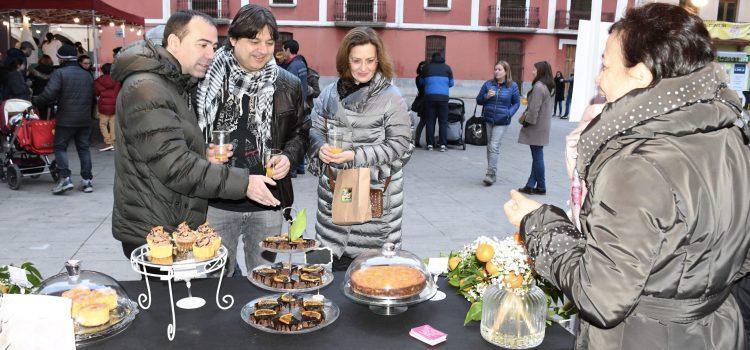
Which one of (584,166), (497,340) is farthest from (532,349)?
(584,166)

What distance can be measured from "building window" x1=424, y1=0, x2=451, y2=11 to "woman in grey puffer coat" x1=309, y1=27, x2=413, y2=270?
27770 millimetres

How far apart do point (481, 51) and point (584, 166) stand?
30.7 metres

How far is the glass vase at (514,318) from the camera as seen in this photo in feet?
6.61

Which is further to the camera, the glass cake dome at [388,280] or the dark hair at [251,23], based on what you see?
the dark hair at [251,23]

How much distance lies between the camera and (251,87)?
3172mm

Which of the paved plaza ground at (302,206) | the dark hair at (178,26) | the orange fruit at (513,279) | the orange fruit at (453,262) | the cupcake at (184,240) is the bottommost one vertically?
the paved plaza ground at (302,206)

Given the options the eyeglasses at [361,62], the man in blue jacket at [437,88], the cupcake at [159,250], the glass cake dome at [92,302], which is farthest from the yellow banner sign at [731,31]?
the glass cake dome at [92,302]

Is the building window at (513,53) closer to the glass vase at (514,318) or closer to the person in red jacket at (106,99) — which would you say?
the person in red jacket at (106,99)

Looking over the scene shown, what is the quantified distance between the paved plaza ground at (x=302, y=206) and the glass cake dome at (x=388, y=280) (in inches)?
35.8

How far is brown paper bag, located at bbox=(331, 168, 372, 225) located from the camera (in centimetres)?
321

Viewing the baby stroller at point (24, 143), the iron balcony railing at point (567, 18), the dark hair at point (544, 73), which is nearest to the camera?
the baby stroller at point (24, 143)

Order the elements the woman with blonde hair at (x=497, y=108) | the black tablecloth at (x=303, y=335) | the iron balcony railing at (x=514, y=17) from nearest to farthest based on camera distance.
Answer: the black tablecloth at (x=303, y=335) → the woman with blonde hair at (x=497, y=108) → the iron balcony railing at (x=514, y=17)

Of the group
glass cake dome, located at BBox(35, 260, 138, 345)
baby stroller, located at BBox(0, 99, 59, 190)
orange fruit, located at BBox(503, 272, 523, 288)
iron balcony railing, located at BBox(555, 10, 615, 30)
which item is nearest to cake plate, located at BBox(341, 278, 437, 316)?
orange fruit, located at BBox(503, 272, 523, 288)

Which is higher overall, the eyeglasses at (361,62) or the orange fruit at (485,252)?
the eyeglasses at (361,62)
